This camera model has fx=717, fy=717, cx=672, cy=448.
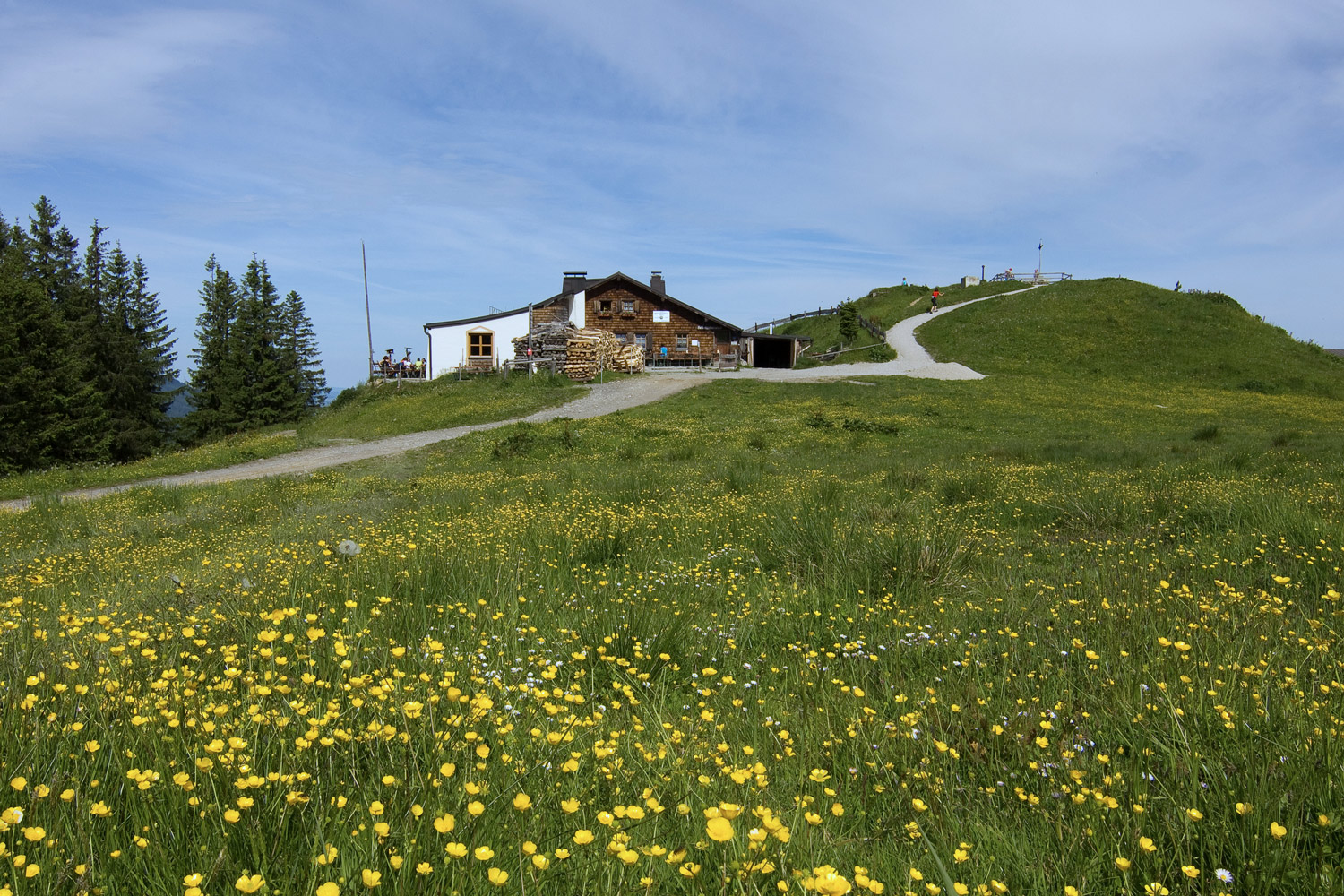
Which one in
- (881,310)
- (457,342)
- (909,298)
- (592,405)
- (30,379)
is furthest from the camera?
(909,298)

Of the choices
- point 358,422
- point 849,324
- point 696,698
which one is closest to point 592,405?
point 358,422

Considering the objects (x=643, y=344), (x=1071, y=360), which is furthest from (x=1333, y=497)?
(x=643, y=344)

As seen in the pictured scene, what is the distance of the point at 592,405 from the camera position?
102 feet

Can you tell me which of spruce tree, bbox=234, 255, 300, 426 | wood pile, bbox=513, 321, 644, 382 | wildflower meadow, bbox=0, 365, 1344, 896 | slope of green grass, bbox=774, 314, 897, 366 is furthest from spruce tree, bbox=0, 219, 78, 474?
slope of green grass, bbox=774, 314, 897, 366

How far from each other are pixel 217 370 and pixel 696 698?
73.0m

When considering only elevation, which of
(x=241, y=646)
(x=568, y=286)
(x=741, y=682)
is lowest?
(x=741, y=682)

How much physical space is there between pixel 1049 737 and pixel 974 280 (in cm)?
8948

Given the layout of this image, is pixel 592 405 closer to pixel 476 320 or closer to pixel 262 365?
pixel 476 320

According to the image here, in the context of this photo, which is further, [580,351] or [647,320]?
[647,320]

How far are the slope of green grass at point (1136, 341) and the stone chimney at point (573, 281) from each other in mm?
26059

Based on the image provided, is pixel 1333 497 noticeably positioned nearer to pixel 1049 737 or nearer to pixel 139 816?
pixel 1049 737

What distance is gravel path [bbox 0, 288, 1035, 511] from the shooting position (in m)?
19.4

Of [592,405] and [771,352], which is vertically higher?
[771,352]

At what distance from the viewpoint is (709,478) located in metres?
12.7
